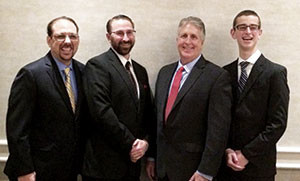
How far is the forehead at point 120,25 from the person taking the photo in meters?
2.10

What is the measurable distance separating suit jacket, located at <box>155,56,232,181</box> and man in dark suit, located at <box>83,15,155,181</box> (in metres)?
0.22

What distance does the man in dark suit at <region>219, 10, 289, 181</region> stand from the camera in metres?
1.94

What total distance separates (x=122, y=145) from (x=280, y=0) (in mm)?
1683

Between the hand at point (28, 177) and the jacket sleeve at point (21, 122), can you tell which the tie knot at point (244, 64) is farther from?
the hand at point (28, 177)

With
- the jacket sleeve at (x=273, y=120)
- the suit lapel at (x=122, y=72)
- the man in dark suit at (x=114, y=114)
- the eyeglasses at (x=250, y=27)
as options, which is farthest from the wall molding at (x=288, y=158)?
the suit lapel at (x=122, y=72)

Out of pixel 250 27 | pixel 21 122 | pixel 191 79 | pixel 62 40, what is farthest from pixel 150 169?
pixel 250 27

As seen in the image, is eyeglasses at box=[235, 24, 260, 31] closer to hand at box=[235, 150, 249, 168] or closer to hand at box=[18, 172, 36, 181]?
hand at box=[235, 150, 249, 168]

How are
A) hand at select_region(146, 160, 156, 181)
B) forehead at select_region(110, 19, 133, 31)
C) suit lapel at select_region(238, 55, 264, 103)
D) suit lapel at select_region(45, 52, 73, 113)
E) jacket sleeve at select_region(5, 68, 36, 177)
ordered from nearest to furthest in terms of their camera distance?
jacket sleeve at select_region(5, 68, 36, 177) → suit lapel at select_region(45, 52, 73, 113) → suit lapel at select_region(238, 55, 264, 103) → forehead at select_region(110, 19, 133, 31) → hand at select_region(146, 160, 156, 181)

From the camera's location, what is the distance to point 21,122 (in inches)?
71.1

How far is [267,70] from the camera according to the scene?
199 cm

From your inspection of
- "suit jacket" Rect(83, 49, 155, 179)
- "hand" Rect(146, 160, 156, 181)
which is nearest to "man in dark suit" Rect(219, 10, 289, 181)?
"hand" Rect(146, 160, 156, 181)

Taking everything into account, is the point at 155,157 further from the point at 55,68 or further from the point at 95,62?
the point at 55,68

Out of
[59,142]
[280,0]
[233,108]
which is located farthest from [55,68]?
[280,0]

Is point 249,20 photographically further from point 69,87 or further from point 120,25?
point 69,87
